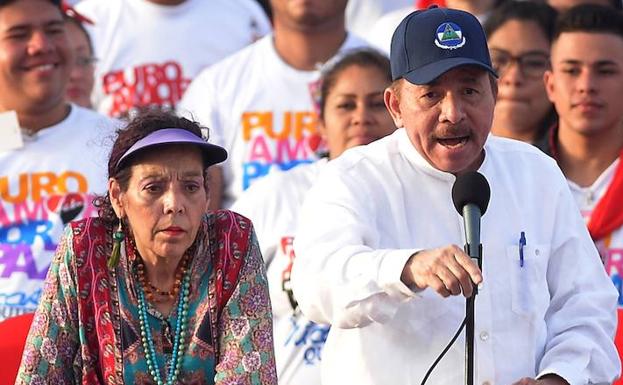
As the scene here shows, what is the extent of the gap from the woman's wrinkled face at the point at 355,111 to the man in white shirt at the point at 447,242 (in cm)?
206

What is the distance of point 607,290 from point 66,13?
13.7ft

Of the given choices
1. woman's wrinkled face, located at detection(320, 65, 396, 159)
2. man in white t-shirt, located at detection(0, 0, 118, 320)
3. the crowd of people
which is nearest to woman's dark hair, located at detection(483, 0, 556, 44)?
woman's wrinkled face, located at detection(320, 65, 396, 159)

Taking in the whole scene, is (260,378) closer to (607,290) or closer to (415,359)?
(415,359)

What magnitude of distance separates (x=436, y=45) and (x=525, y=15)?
131 inches

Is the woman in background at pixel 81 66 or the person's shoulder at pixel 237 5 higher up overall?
the person's shoulder at pixel 237 5

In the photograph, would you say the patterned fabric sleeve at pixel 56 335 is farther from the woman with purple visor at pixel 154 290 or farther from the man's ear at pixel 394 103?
the man's ear at pixel 394 103

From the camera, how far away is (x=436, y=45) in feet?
16.7

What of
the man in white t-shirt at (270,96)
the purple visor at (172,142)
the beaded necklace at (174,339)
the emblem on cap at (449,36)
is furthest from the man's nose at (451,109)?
the man in white t-shirt at (270,96)

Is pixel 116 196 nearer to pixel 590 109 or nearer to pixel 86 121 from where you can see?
pixel 86 121

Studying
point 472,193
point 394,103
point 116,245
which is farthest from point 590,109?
point 472,193

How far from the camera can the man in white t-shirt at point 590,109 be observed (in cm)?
743

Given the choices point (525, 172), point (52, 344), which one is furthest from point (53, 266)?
point (525, 172)

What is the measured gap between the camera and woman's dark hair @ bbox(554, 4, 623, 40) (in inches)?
301

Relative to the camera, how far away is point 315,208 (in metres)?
5.23
